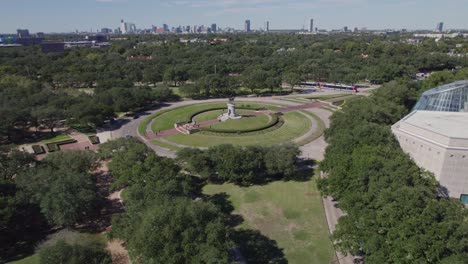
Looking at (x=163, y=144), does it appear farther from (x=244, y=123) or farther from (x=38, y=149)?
(x=38, y=149)

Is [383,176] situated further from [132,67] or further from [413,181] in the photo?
[132,67]

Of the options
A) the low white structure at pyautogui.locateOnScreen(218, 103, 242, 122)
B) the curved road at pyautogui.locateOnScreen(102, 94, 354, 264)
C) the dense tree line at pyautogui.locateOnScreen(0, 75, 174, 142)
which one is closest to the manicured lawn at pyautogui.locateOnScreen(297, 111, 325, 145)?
the curved road at pyautogui.locateOnScreen(102, 94, 354, 264)

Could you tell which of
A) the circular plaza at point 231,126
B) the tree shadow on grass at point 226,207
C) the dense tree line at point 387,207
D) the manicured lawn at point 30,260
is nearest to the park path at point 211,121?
the circular plaza at point 231,126

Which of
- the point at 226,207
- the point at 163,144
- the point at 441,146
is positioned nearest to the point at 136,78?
the point at 163,144

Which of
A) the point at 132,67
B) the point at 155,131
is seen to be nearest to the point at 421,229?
the point at 155,131

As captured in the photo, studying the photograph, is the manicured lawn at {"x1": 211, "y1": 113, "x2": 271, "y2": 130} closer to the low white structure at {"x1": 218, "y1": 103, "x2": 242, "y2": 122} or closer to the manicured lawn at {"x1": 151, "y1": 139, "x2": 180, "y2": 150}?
the low white structure at {"x1": 218, "y1": 103, "x2": 242, "y2": 122}

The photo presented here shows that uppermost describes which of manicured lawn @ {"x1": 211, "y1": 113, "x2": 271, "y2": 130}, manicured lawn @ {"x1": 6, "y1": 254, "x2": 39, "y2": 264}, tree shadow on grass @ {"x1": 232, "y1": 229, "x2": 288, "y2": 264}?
manicured lawn @ {"x1": 211, "y1": 113, "x2": 271, "y2": 130}

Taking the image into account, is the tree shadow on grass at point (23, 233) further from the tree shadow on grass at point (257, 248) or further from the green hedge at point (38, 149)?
the green hedge at point (38, 149)
